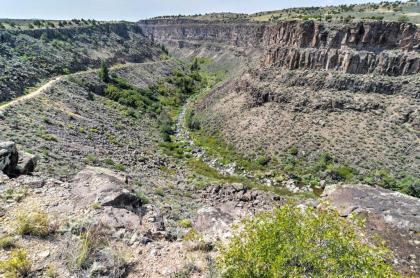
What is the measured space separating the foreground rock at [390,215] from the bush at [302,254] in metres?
6.53

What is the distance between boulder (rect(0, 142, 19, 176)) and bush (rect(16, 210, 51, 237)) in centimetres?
635

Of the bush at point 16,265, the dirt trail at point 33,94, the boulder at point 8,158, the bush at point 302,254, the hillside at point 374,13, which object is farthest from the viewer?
the hillside at point 374,13

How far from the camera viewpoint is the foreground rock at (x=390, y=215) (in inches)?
806

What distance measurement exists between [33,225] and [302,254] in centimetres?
1095

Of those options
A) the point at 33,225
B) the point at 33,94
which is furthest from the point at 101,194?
the point at 33,94

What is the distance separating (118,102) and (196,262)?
199ft

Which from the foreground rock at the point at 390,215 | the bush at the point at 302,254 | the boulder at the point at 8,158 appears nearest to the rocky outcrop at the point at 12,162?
the boulder at the point at 8,158

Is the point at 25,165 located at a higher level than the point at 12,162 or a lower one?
lower

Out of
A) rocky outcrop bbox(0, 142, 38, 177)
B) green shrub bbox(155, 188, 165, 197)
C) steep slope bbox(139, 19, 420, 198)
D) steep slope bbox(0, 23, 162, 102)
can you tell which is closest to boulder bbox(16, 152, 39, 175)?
rocky outcrop bbox(0, 142, 38, 177)

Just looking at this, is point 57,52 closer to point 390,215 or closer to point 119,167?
point 119,167

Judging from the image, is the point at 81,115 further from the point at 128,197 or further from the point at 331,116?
the point at 331,116

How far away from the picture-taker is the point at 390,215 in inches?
956

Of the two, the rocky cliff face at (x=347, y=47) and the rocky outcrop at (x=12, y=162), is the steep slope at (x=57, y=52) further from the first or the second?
the rocky cliff face at (x=347, y=47)

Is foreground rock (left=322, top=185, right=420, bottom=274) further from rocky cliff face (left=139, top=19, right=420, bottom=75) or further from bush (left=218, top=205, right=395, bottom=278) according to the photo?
rocky cliff face (left=139, top=19, right=420, bottom=75)
